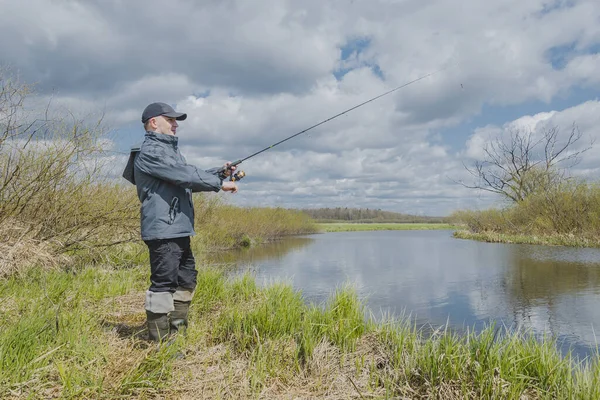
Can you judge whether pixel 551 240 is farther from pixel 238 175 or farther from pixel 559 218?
pixel 238 175

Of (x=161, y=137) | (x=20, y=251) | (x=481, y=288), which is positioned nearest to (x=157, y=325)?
(x=161, y=137)

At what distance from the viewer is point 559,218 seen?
2295 centimetres

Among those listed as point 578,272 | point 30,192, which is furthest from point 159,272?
point 578,272

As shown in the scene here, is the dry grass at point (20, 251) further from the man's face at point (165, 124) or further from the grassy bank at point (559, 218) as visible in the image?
the grassy bank at point (559, 218)

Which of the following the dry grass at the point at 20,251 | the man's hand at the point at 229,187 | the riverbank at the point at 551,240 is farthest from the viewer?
the riverbank at the point at 551,240

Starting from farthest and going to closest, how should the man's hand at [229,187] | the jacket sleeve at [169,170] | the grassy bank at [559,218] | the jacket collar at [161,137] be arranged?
the grassy bank at [559,218], the man's hand at [229,187], the jacket collar at [161,137], the jacket sleeve at [169,170]

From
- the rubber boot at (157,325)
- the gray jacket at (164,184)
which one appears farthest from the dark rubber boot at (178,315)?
the gray jacket at (164,184)

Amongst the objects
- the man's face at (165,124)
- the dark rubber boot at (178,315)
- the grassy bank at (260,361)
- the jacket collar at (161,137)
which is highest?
the man's face at (165,124)

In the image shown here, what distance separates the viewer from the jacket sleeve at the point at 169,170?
295 cm

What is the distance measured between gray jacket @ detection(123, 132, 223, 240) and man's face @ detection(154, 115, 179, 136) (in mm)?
87

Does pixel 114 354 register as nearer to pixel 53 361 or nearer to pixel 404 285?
pixel 53 361

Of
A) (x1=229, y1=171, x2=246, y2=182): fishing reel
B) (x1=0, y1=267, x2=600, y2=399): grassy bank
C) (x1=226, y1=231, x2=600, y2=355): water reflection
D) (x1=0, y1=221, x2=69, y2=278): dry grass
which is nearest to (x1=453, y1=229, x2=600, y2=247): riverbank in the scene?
(x1=226, y1=231, x2=600, y2=355): water reflection

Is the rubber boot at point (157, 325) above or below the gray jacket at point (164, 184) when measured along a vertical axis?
below

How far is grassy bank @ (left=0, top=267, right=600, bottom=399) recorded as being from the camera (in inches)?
99.7
